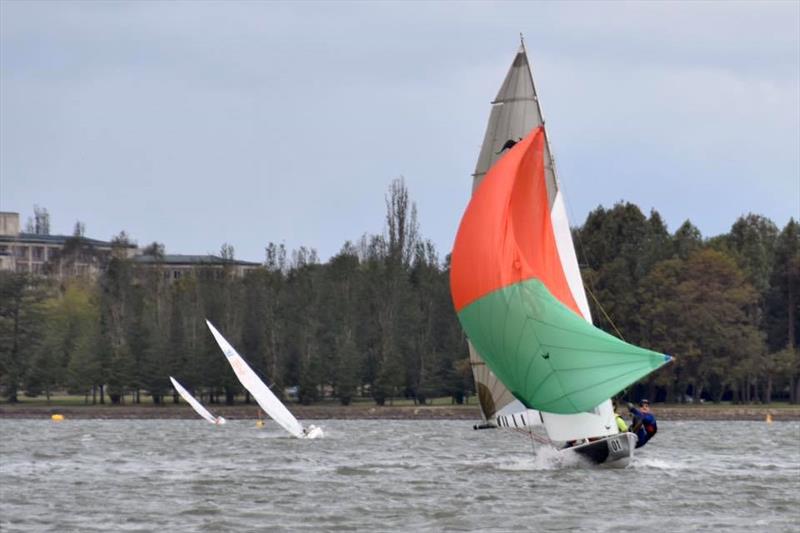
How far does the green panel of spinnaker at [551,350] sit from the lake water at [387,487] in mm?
1995

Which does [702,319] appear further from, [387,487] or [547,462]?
[387,487]

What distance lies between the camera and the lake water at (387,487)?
3222cm

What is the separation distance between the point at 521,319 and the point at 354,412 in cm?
6386

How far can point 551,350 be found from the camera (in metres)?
39.3

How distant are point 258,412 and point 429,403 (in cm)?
1705

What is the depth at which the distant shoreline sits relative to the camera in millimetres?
95812

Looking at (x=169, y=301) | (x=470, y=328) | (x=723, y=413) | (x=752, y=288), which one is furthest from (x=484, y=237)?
(x=169, y=301)

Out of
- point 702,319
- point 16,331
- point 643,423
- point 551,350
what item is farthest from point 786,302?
point 551,350

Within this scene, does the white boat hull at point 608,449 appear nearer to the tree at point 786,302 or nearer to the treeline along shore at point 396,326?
the treeline along shore at point 396,326

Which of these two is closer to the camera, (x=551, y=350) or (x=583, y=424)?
(x=551, y=350)

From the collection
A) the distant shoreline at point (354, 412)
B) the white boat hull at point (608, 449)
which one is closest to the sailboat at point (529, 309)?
the white boat hull at point (608, 449)

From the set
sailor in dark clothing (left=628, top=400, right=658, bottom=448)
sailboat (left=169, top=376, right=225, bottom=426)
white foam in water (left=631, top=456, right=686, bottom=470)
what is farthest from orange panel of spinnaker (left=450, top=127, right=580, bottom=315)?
sailboat (left=169, top=376, right=225, bottom=426)

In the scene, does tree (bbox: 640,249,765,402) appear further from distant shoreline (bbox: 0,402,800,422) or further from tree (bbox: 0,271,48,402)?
tree (bbox: 0,271,48,402)

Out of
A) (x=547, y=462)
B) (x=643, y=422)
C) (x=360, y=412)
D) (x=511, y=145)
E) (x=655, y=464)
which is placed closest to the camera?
(x=511, y=145)
